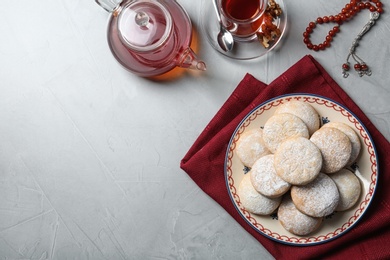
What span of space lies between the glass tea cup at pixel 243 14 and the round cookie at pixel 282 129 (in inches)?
8.7

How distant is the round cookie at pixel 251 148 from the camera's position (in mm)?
1005

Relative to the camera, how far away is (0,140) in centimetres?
120

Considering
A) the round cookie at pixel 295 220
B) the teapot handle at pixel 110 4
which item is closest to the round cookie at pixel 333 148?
the round cookie at pixel 295 220

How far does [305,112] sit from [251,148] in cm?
13

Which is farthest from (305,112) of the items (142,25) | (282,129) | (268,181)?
(142,25)

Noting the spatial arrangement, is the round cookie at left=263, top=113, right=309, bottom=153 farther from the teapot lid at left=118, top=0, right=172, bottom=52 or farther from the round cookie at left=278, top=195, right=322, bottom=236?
the teapot lid at left=118, top=0, right=172, bottom=52

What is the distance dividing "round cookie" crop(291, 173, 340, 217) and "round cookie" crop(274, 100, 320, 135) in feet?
0.34

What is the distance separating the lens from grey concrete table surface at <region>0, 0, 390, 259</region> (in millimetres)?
1119

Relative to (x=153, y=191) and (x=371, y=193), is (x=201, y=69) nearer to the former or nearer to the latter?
(x=153, y=191)

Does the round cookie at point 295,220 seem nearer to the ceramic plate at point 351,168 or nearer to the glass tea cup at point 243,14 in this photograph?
the ceramic plate at point 351,168

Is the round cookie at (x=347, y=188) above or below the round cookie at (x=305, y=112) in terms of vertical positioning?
below

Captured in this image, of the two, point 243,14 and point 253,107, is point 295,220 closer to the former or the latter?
point 253,107

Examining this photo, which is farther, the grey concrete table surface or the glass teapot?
the grey concrete table surface

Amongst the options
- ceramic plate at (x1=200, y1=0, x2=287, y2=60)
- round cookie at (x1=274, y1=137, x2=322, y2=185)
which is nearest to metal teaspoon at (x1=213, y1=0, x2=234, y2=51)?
ceramic plate at (x1=200, y1=0, x2=287, y2=60)
